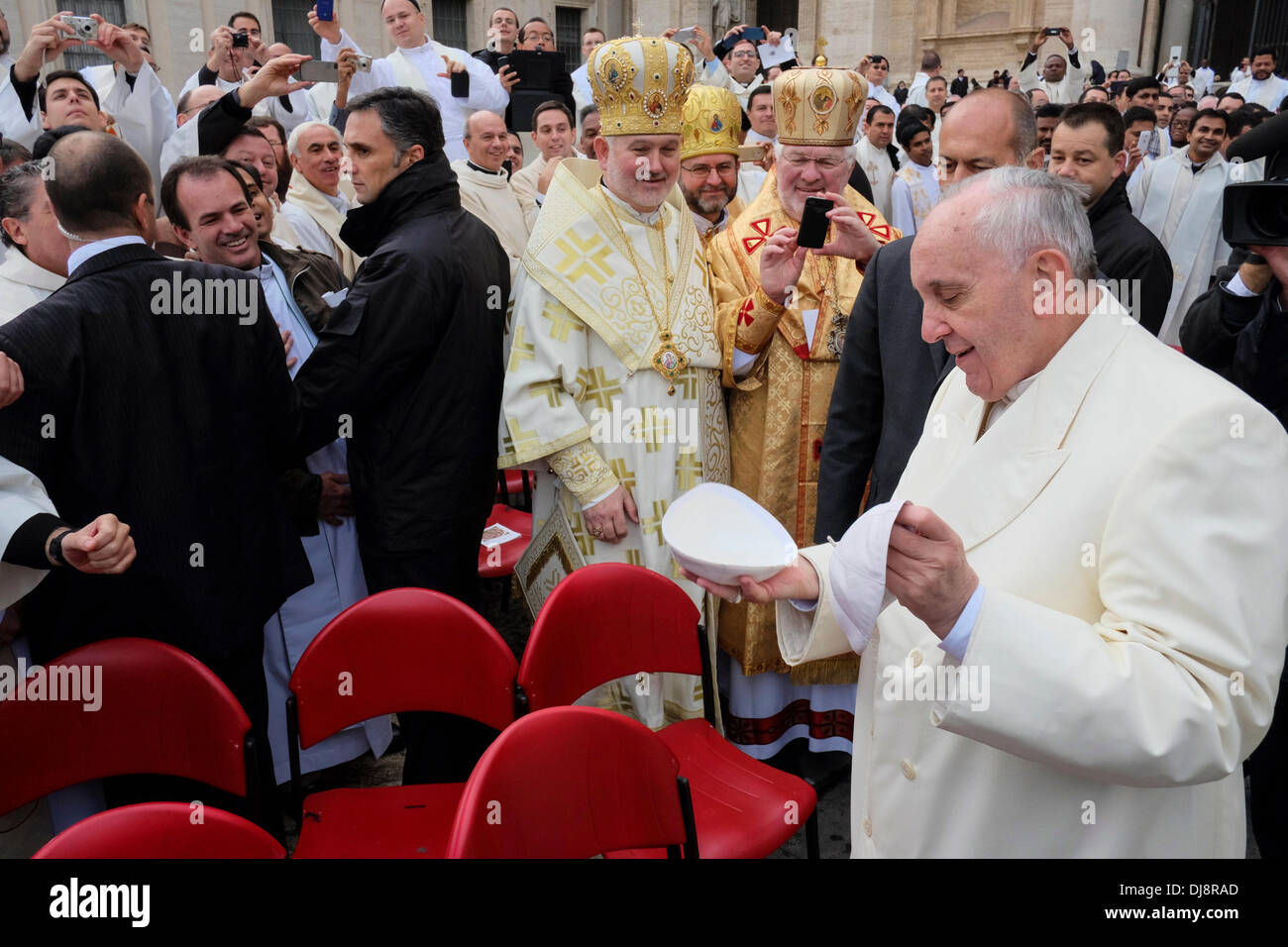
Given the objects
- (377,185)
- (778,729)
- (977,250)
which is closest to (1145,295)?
(778,729)

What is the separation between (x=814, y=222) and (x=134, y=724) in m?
2.19

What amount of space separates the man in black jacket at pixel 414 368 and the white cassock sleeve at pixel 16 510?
0.81 metres

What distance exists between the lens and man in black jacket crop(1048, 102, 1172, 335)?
3.65 meters

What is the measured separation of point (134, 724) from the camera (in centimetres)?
219

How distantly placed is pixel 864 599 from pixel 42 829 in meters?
2.21

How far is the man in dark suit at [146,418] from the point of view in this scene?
2.28m

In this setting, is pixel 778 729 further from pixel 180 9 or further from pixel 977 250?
pixel 180 9

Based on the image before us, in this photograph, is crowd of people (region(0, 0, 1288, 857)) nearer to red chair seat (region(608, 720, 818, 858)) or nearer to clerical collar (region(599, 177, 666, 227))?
clerical collar (region(599, 177, 666, 227))

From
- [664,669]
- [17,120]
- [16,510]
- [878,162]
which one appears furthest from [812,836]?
[878,162]

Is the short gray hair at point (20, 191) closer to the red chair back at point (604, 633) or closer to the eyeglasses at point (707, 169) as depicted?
the red chair back at point (604, 633)

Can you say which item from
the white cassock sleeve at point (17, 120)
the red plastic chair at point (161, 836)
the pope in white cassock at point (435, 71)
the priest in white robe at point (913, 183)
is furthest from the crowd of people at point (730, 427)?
the priest in white robe at point (913, 183)
